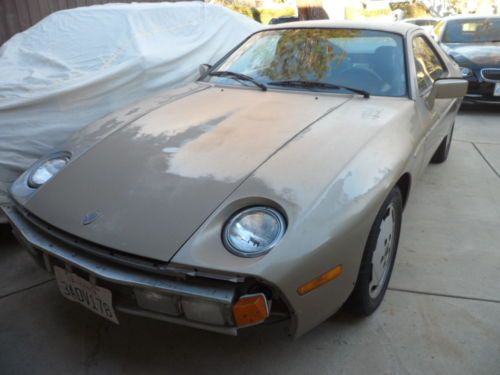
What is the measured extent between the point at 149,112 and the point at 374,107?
134 cm

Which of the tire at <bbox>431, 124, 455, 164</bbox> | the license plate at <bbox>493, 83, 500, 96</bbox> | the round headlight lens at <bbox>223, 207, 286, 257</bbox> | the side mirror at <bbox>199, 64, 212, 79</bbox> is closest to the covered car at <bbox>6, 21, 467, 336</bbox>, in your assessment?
the round headlight lens at <bbox>223, 207, 286, 257</bbox>

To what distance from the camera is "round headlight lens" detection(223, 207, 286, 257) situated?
162cm

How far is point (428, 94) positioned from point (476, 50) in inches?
182

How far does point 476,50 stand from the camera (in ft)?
22.0

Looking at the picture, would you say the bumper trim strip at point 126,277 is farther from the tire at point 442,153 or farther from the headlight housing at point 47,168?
the tire at point 442,153

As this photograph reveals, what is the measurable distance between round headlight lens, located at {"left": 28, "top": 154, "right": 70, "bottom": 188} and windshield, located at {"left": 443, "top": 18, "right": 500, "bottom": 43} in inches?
271

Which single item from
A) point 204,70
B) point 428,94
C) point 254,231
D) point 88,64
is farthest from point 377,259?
point 88,64

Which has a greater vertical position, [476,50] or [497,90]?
[476,50]

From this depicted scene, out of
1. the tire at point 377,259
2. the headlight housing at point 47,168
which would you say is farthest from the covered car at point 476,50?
the headlight housing at point 47,168

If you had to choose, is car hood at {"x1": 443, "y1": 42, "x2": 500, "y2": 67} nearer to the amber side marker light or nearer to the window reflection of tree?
the window reflection of tree

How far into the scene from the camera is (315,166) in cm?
192

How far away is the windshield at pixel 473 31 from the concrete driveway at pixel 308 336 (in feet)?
18.1

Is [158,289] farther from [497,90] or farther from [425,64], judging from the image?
[497,90]

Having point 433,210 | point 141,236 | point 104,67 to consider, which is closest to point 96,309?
point 141,236
